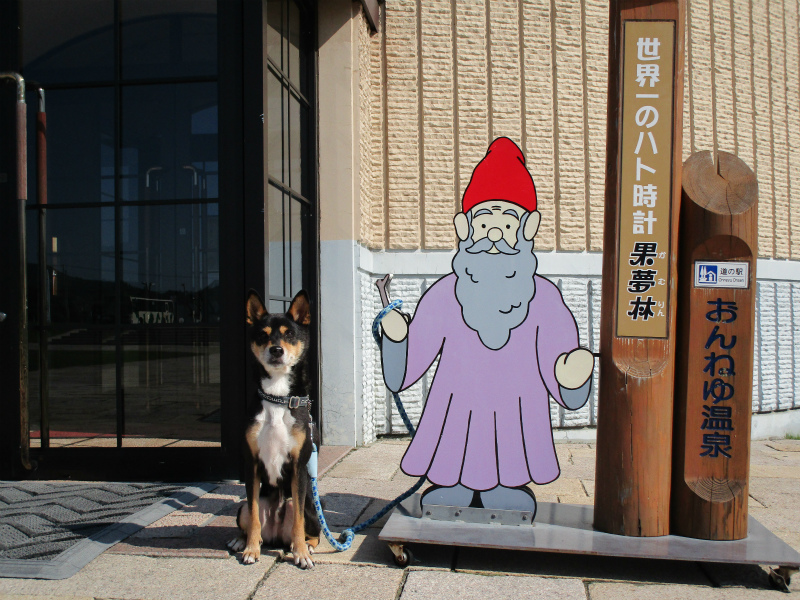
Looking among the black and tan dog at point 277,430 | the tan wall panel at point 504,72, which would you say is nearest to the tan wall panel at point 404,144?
the tan wall panel at point 504,72

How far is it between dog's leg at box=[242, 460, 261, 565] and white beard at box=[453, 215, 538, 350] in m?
1.43

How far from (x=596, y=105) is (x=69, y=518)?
21.3 feet

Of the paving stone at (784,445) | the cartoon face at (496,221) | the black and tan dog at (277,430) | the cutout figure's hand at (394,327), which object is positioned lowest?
the paving stone at (784,445)

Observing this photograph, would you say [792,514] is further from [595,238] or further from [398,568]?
[595,238]

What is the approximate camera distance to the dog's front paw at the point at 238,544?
139 inches

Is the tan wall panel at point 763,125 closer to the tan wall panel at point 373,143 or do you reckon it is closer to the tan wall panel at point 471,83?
the tan wall panel at point 471,83

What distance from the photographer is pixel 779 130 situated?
8.28 m

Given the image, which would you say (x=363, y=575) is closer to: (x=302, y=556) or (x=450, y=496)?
(x=302, y=556)

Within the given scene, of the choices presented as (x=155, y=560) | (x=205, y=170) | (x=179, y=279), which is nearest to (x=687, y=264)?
(x=155, y=560)

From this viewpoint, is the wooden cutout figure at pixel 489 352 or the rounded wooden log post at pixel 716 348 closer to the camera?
the rounded wooden log post at pixel 716 348

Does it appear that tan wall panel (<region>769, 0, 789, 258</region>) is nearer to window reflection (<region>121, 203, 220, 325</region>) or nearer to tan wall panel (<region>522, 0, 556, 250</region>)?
tan wall panel (<region>522, 0, 556, 250</region>)

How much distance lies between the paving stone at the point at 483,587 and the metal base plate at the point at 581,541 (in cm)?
15

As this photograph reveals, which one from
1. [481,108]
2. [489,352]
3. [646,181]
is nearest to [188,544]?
[489,352]

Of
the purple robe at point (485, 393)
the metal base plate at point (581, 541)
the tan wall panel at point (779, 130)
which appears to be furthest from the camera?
the tan wall panel at point (779, 130)
